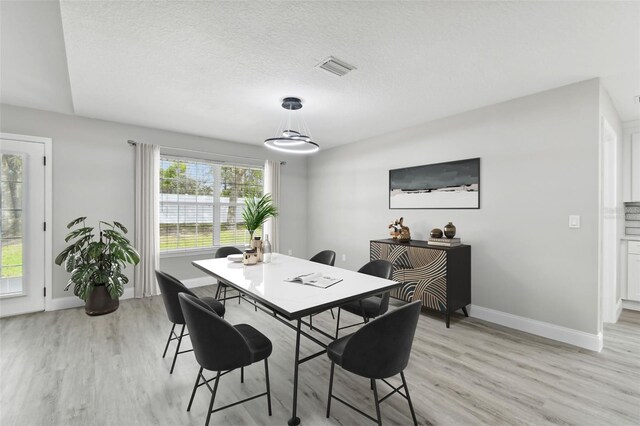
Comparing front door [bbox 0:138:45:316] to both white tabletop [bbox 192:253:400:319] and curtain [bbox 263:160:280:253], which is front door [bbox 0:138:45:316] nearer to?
white tabletop [bbox 192:253:400:319]

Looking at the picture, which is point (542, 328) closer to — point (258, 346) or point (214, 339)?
point (258, 346)

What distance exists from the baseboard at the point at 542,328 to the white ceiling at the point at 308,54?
2.44m

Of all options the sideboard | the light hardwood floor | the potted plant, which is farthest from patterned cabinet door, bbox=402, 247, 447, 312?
the potted plant

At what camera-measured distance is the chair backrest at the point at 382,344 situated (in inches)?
60.2

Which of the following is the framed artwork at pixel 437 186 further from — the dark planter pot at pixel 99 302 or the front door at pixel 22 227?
the front door at pixel 22 227

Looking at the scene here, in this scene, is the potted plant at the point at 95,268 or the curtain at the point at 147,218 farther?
the curtain at the point at 147,218

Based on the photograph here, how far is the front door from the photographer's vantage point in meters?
3.61

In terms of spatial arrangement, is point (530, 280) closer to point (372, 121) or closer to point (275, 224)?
point (372, 121)

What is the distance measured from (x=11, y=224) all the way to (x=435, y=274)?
5145mm

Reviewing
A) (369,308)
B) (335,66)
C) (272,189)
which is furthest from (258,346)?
(272,189)

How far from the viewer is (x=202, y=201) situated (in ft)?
16.8

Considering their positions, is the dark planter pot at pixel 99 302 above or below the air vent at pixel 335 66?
below

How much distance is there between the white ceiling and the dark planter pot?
2.27 meters

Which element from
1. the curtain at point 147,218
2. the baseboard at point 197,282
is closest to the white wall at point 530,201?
the baseboard at point 197,282
